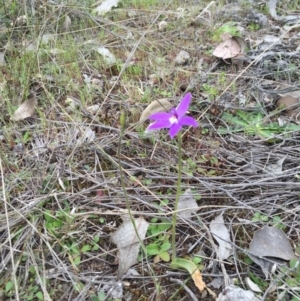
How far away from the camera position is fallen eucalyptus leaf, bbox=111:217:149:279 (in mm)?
1131

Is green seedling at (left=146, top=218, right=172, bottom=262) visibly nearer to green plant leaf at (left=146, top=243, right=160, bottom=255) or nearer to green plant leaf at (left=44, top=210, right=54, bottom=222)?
green plant leaf at (left=146, top=243, right=160, bottom=255)

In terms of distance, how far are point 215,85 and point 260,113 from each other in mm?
237

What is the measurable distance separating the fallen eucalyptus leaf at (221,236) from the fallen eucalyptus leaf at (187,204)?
0.06 meters

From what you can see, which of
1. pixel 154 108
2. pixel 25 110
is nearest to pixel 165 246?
pixel 154 108

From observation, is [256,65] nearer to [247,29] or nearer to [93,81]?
[247,29]

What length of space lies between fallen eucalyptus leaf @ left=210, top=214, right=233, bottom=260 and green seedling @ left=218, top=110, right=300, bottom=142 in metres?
0.38

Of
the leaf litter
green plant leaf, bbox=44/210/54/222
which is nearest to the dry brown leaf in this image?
the leaf litter

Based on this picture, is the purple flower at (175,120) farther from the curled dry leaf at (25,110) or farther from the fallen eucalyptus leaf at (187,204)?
the curled dry leaf at (25,110)

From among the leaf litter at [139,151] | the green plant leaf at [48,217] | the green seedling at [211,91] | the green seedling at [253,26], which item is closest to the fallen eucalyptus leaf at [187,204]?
the leaf litter at [139,151]

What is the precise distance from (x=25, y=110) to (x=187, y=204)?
73 cm

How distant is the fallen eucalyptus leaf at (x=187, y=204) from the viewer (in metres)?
1.24

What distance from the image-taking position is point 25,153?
4.83 feet

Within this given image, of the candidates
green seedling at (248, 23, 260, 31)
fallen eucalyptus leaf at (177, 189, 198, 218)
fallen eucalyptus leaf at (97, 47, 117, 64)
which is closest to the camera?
fallen eucalyptus leaf at (177, 189, 198, 218)


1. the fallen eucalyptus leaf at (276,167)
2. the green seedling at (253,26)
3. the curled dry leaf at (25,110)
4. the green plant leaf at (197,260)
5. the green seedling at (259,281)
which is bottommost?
the green seedling at (253,26)
